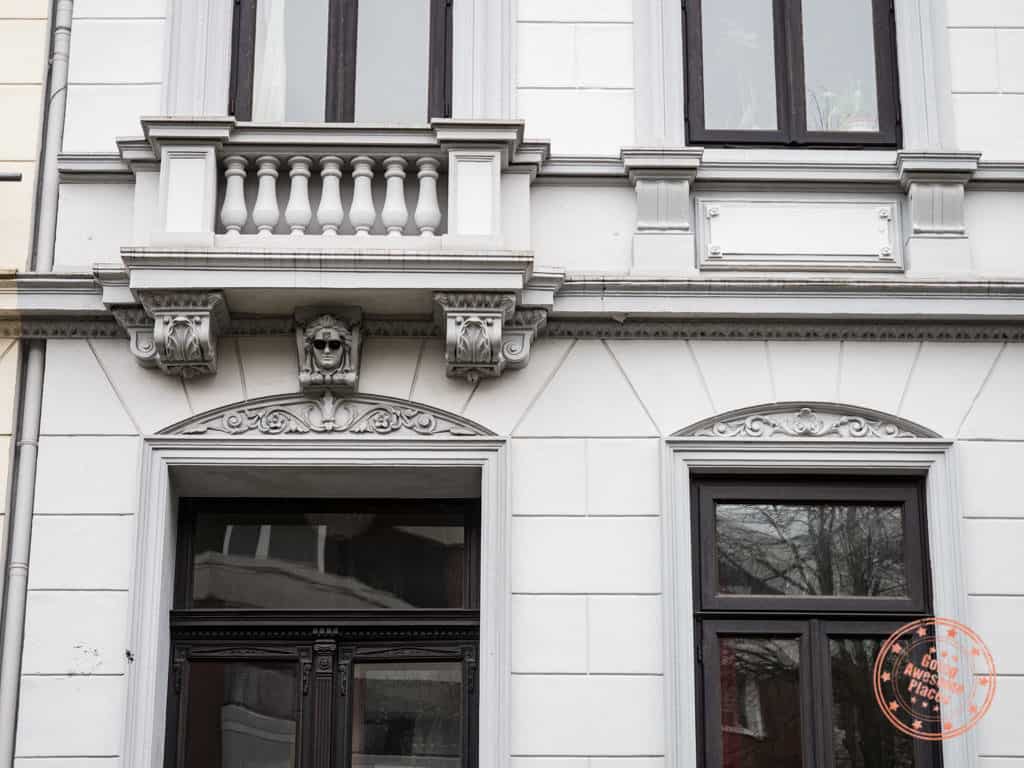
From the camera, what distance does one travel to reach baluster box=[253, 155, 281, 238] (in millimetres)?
10633

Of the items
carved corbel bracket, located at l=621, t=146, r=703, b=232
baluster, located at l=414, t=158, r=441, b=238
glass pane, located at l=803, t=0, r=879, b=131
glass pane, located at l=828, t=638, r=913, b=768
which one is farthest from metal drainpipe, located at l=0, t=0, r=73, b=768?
glass pane, located at l=803, t=0, r=879, b=131

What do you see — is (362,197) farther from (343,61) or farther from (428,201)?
A: (343,61)

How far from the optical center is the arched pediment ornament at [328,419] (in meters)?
10.5

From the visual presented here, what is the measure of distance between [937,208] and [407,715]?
14.7 feet

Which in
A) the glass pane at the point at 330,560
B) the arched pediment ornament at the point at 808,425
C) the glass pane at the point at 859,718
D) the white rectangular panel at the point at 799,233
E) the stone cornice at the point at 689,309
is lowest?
the glass pane at the point at 859,718

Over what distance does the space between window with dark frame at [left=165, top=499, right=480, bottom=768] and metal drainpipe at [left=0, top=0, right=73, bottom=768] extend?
95cm

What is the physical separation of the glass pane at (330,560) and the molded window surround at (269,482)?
318 mm

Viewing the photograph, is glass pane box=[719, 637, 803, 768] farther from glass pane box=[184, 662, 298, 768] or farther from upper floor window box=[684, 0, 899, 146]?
upper floor window box=[684, 0, 899, 146]

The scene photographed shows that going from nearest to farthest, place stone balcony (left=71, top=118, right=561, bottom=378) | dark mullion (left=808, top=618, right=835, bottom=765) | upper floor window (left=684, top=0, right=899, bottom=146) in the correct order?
dark mullion (left=808, top=618, right=835, bottom=765) < stone balcony (left=71, top=118, right=561, bottom=378) < upper floor window (left=684, top=0, right=899, bottom=146)

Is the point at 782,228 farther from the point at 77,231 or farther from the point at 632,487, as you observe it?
the point at 77,231

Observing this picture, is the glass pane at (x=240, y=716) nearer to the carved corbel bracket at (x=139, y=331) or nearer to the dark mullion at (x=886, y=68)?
the carved corbel bracket at (x=139, y=331)

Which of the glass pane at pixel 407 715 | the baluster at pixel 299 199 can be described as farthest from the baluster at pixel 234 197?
the glass pane at pixel 407 715

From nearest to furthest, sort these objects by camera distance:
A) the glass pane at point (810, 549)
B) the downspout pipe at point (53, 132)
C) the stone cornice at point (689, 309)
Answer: the glass pane at point (810, 549) < the stone cornice at point (689, 309) < the downspout pipe at point (53, 132)

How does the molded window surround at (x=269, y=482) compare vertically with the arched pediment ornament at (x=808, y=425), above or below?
below
